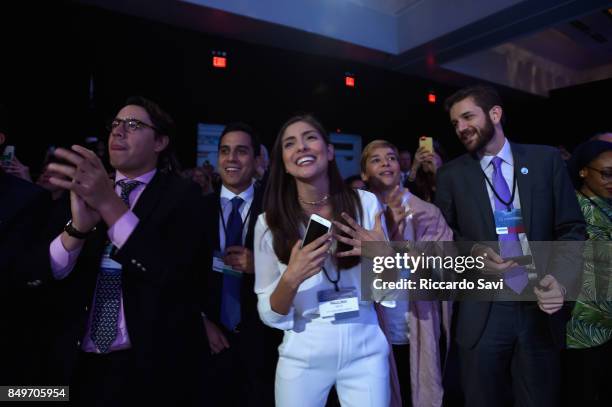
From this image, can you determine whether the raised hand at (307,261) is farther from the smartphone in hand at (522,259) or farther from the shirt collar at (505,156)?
the shirt collar at (505,156)

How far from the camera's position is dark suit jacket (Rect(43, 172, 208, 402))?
3.68ft

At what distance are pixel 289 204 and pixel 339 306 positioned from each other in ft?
1.62

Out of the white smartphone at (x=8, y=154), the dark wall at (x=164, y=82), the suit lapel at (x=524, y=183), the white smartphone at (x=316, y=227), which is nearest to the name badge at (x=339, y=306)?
the white smartphone at (x=316, y=227)

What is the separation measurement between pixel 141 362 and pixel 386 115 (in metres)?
6.28

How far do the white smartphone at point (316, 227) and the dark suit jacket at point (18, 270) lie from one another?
911mm

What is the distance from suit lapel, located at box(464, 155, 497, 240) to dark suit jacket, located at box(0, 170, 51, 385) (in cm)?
196

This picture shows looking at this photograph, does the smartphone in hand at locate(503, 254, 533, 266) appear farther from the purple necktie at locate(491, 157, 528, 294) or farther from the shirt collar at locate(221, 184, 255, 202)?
the shirt collar at locate(221, 184, 255, 202)

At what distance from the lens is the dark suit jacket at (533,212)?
5.51ft

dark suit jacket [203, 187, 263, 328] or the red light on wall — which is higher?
the red light on wall

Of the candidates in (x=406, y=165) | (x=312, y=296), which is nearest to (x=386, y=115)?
(x=406, y=165)

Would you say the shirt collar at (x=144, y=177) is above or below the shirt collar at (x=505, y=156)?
below

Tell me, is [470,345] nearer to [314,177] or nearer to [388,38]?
[314,177]

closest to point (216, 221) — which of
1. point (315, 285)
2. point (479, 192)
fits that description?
point (315, 285)

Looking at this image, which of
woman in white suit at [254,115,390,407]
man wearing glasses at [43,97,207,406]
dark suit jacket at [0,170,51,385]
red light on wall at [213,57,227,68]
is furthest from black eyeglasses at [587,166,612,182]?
red light on wall at [213,57,227,68]
